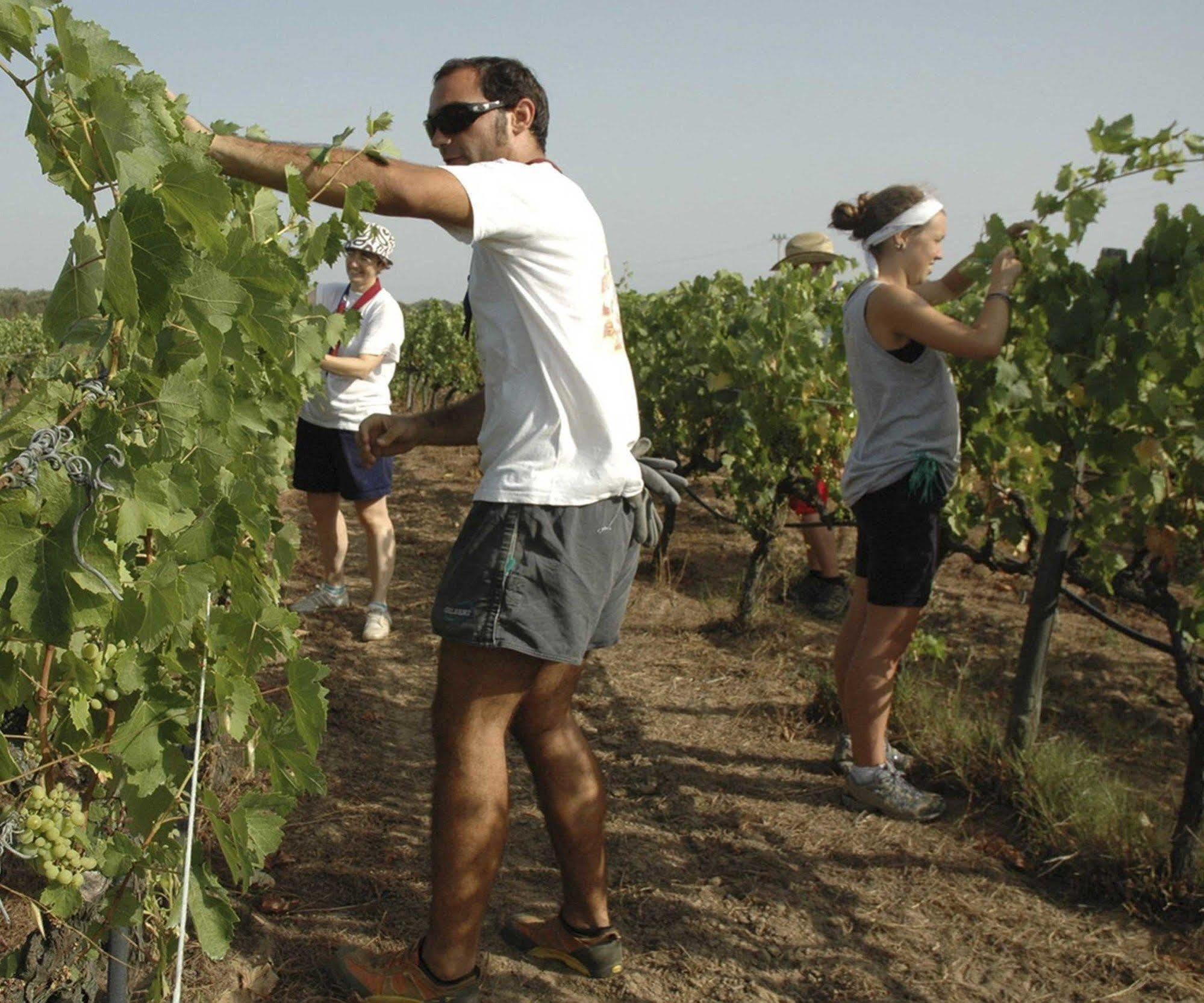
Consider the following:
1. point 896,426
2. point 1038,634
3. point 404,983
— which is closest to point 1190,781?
point 1038,634

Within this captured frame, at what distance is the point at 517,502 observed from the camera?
6.89 feet

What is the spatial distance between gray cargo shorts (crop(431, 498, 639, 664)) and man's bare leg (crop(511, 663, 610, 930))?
0.13 meters

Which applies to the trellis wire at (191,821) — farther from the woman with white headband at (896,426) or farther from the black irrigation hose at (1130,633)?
the black irrigation hose at (1130,633)

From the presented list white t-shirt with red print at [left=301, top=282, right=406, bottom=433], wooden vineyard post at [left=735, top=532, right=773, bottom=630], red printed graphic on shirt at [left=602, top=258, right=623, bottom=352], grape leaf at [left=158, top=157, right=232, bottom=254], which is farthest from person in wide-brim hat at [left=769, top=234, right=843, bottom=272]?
grape leaf at [left=158, top=157, right=232, bottom=254]

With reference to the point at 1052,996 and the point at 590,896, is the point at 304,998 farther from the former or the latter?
the point at 1052,996

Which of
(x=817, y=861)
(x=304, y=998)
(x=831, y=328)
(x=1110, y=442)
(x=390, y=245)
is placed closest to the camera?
(x=304, y=998)

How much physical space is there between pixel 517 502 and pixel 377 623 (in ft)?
9.82

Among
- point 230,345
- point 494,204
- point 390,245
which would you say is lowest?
point 230,345

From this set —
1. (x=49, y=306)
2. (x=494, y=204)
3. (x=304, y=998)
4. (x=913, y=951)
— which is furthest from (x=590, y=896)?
(x=49, y=306)

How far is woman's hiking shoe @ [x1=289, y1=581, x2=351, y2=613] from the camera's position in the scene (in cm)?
523

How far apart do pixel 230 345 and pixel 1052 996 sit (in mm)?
2151

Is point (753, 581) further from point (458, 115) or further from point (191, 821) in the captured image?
point (191, 821)

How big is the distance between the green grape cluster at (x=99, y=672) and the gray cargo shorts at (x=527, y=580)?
0.53m

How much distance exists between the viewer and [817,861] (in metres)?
3.06
